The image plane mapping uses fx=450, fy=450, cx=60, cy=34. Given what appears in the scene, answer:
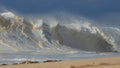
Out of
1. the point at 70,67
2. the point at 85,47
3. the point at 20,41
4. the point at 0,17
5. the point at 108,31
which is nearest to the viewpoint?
the point at 70,67

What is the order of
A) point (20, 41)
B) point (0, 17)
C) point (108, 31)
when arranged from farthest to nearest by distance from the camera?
point (108, 31)
point (0, 17)
point (20, 41)

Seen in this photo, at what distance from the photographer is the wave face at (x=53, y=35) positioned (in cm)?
3362

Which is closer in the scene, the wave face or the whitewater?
the whitewater

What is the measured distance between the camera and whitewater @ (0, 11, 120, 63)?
33.4 meters

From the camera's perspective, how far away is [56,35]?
3828cm

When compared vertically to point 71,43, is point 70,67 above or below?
below

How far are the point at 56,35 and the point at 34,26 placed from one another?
2.11 metres

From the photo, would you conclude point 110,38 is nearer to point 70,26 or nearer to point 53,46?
point 70,26

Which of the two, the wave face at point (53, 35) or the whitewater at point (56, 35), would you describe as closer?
the whitewater at point (56, 35)

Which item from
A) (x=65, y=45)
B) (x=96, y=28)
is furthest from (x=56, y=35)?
(x=96, y=28)

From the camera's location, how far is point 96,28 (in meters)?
41.4

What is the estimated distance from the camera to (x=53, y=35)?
38281 mm

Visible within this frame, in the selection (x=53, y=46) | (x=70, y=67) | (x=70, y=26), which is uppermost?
(x=70, y=26)

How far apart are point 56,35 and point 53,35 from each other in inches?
10.0
